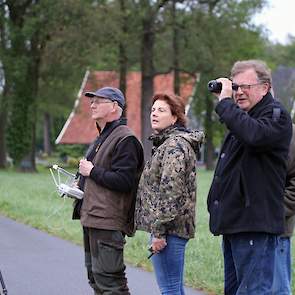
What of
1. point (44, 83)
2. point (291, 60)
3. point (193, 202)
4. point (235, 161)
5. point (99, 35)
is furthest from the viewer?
point (291, 60)

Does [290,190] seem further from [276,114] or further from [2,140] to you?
[2,140]

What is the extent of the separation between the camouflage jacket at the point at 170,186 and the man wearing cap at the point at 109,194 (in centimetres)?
33

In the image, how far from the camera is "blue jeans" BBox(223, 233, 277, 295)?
422 cm

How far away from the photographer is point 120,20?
31.5 m

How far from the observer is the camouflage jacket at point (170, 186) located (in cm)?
476

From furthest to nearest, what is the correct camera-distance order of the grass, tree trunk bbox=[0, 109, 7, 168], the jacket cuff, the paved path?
tree trunk bbox=[0, 109, 7, 168], the grass, the paved path, the jacket cuff

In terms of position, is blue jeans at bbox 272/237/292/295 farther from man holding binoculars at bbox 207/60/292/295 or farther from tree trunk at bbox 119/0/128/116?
tree trunk at bbox 119/0/128/116

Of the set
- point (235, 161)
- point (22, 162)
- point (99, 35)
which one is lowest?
point (22, 162)

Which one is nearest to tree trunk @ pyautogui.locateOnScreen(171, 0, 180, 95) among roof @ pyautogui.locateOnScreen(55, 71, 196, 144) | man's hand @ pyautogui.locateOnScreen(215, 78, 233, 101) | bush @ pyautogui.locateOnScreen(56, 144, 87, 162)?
roof @ pyautogui.locateOnScreen(55, 71, 196, 144)

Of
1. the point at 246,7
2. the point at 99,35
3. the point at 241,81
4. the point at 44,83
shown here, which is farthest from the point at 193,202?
the point at 44,83

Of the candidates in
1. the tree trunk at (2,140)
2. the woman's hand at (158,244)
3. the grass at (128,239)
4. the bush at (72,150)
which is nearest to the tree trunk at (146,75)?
the tree trunk at (2,140)

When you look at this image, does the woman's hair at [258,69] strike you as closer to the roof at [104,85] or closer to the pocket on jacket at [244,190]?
the pocket on jacket at [244,190]

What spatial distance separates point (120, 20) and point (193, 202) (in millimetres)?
27290

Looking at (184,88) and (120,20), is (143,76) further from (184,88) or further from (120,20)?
(184,88)
